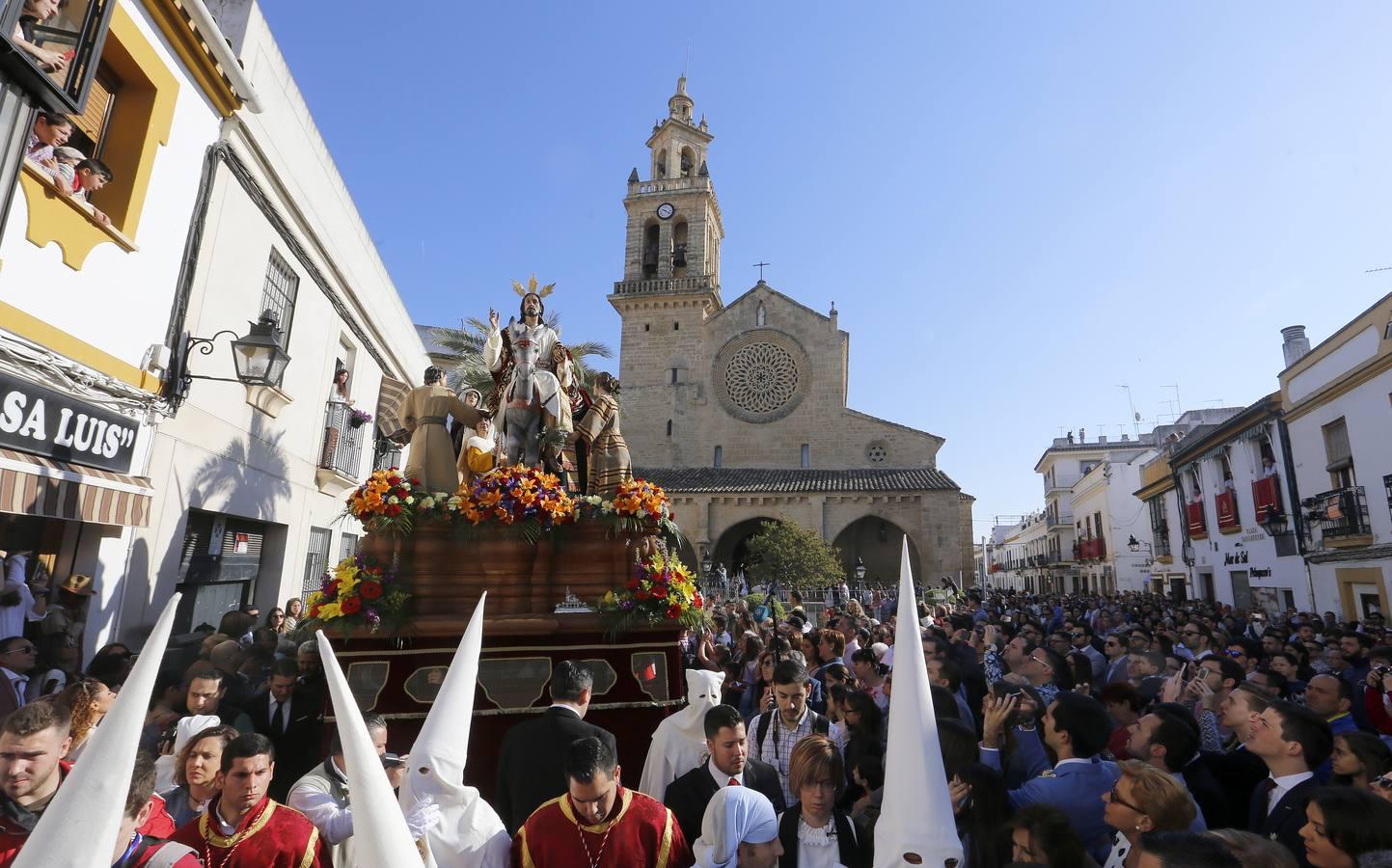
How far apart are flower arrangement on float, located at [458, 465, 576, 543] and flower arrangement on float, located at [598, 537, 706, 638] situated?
2.33ft

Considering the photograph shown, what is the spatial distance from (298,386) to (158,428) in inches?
131

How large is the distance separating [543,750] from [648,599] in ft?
6.51

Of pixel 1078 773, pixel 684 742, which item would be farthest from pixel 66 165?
pixel 1078 773

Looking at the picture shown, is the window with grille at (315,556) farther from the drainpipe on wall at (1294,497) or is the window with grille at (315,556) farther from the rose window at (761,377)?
the rose window at (761,377)

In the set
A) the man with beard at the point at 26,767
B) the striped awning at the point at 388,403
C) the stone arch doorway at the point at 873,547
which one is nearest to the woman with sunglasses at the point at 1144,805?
the man with beard at the point at 26,767

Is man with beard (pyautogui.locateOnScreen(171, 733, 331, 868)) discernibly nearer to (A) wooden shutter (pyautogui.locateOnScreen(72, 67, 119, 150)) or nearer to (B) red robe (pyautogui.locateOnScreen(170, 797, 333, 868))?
(B) red robe (pyautogui.locateOnScreen(170, 797, 333, 868))

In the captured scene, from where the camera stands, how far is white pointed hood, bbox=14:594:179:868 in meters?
1.44

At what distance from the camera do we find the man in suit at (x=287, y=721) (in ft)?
15.8

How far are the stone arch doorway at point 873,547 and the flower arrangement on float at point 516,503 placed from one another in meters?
28.5

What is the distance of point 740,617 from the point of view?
12344 mm

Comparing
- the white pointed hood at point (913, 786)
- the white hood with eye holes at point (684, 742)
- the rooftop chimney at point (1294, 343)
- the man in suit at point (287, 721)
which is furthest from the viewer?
the rooftop chimney at point (1294, 343)

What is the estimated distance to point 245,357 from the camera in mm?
7688

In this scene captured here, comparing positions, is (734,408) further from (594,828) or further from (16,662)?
(594,828)

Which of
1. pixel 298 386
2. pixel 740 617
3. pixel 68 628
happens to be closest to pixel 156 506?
pixel 68 628
